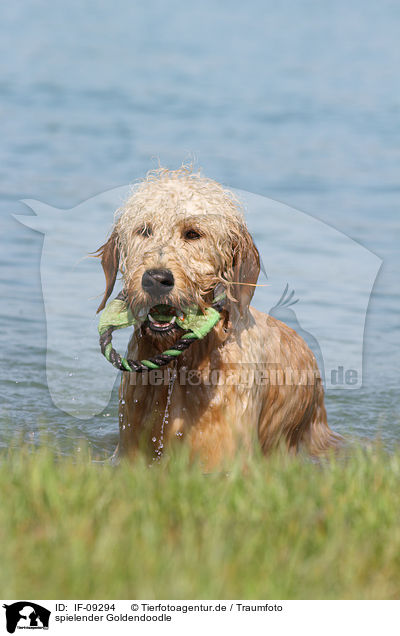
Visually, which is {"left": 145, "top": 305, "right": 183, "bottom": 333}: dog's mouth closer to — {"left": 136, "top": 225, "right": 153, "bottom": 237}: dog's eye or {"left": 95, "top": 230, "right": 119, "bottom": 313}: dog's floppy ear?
{"left": 136, "top": 225, "right": 153, "bottom": 237}: dog's eye

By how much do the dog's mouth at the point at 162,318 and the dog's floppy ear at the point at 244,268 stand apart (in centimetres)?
55

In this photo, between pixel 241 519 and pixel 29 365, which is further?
pixel 29 365

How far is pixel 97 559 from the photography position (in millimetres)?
3506

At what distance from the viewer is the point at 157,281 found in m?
5.29

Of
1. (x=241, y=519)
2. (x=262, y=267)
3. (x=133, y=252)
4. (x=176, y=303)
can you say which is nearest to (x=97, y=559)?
(x=241, y=519)

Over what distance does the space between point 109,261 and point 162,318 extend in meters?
0.93

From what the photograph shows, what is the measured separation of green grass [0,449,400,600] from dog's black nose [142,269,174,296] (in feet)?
3.51

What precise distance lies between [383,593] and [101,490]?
1.55m

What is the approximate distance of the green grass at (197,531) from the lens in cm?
345

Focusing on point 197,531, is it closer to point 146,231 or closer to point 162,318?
point 162,318

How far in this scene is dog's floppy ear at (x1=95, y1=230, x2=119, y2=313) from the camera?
6.25 meters
